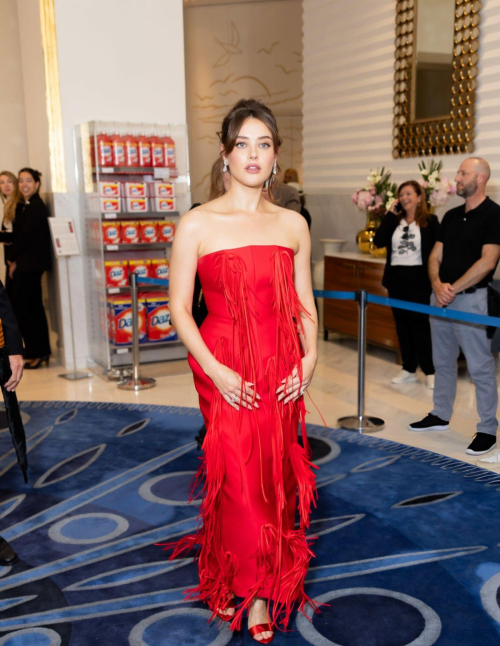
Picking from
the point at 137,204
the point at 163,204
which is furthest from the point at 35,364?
the point at 163,204

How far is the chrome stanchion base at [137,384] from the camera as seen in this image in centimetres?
574

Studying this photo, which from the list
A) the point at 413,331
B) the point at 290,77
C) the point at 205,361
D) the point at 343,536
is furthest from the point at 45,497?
the point at 290,77

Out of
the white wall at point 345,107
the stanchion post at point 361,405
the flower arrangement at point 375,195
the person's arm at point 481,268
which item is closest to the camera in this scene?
the person's arm at point 481,268

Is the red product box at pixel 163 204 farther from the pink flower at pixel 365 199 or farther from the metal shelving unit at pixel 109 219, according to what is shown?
the pink flower at pixel 365 199

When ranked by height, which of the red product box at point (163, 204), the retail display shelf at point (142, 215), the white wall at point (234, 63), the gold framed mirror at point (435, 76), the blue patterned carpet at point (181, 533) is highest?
the white wall at point (234, 63)

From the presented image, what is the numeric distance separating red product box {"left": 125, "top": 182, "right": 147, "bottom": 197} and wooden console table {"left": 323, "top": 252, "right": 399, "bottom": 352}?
87.7 inches

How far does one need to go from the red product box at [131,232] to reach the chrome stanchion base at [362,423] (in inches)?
95.8

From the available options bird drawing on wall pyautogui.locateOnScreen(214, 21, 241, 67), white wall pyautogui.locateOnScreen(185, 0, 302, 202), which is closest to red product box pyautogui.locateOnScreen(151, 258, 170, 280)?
white wall pyautogui.locateOnScreen(185, 0, 302, 202)

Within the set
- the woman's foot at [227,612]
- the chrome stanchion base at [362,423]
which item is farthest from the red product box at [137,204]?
the woman's foot at [227,612]

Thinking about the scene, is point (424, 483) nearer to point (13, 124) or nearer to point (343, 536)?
point (343, 536)

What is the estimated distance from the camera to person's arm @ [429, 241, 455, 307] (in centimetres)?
425

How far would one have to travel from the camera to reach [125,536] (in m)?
3.15

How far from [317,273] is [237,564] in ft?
19.7

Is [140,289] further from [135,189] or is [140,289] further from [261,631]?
[261,631]
